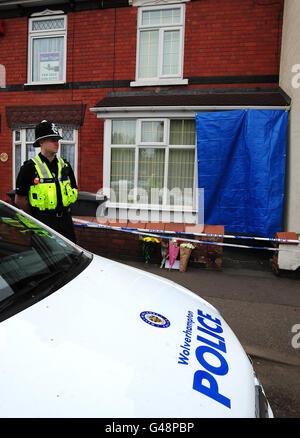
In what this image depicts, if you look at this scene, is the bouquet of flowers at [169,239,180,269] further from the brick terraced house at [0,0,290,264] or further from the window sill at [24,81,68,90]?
the window sill at [24,81,68,90]

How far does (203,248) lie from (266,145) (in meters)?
2.34

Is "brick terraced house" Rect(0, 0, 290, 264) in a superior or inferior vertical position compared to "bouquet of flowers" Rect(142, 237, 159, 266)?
superior

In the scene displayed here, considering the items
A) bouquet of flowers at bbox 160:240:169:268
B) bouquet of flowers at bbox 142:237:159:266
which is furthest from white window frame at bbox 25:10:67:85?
bouquet of flowers at bbox 160:240:169:268

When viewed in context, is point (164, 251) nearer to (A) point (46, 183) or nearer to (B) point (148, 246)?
(B) point (148, 246)

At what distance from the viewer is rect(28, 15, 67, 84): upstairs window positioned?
24.6ft

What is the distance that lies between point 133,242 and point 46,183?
8.87 feet

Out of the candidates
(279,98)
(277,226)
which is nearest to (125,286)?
(277,226)

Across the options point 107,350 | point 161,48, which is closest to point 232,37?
point 161,48

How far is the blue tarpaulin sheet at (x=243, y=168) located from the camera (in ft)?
18.5

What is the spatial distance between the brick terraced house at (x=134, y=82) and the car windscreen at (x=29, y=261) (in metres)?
4.69

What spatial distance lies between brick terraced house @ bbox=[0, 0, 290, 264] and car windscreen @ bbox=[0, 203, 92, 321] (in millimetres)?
4686

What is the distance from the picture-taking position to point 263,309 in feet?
12.2

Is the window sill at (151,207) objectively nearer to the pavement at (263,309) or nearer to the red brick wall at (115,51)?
the red brick wall at (115,51)

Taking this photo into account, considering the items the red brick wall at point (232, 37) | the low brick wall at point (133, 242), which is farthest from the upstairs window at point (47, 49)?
the low brick wall at point (133, 242)
